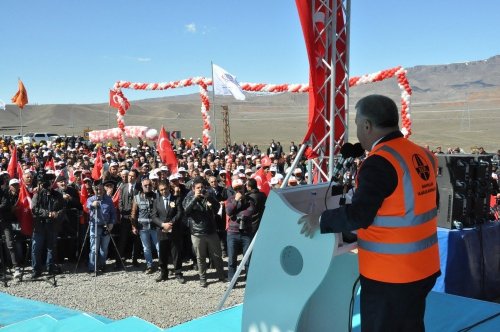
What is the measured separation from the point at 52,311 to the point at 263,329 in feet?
13.5

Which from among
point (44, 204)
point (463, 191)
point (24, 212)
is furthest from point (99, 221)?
point (463, 191)

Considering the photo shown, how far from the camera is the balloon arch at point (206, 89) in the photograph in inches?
739

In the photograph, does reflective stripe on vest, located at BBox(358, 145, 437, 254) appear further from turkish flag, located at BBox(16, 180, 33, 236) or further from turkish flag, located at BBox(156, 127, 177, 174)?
turkish flag, located at BBox(156, 127, 177, 174)

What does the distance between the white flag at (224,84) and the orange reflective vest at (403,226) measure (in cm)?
1693

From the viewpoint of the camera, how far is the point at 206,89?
24469mm

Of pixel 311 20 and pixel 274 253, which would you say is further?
pixel 311 20

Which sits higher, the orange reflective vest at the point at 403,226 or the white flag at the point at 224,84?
the white flag at the point at 224,84

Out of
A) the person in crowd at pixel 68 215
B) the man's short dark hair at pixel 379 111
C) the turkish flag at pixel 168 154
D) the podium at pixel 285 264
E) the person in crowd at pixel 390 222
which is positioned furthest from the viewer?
the turkish flag at pixel 168 154

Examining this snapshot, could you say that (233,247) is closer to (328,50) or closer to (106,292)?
(106,292)

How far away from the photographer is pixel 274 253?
3059mm

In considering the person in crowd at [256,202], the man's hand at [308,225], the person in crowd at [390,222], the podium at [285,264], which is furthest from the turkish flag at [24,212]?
the person in crowd at [390,222]

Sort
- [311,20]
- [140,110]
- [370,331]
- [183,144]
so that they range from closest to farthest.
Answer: [370,331] → [311,20] → [183,144] → [140,110]

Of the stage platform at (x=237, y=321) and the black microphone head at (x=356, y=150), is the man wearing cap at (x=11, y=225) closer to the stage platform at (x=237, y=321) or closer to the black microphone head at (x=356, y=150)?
the stage platform at (x=237, y=321)

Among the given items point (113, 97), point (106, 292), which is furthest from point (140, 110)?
point (106, 292)
